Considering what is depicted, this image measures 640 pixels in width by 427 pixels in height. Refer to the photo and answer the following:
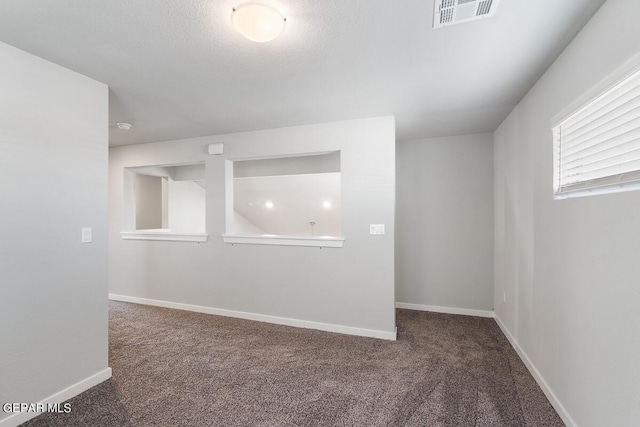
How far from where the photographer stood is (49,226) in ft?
6.64

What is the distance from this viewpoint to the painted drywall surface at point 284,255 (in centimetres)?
317

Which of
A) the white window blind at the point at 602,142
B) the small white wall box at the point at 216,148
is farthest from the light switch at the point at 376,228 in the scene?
the small white wall box at the point at 216,148

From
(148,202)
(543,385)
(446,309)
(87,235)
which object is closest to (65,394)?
(87,235)

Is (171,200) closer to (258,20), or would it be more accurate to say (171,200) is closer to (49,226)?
(49,226)

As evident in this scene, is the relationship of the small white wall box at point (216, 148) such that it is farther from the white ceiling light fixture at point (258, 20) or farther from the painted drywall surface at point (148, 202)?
the painted drywall surface at point (148, 202)

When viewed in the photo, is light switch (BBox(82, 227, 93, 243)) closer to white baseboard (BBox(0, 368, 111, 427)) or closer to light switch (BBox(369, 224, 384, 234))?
white baseboard (BBox(0, 368, 111, 427))

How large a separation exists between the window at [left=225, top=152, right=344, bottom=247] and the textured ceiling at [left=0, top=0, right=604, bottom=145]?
1398 millimetres

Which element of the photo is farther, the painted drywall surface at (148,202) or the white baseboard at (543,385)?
the painted drywall surface at (148,202)

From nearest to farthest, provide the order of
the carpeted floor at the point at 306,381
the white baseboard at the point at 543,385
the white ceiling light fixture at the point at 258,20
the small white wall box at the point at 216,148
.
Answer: the white ceiling light fixture at the point at 258,20 < the white baseboard at the point at 543,385 < the carpeted floor at the point at 306,381 < the small white wall box at the point at 216,148

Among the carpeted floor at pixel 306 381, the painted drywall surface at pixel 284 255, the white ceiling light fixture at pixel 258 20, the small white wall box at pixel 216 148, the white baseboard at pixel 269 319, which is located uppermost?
the white ceiling light fixture at pixel 258 20

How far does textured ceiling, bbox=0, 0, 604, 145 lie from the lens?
150 cm

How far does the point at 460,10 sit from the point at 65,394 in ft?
11.2

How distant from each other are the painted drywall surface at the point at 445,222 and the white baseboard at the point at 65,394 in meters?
3.42

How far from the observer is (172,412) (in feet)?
6.40
